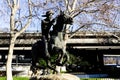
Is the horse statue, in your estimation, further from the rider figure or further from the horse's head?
the rider figure

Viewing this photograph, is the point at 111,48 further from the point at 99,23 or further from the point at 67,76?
the point at 67,76

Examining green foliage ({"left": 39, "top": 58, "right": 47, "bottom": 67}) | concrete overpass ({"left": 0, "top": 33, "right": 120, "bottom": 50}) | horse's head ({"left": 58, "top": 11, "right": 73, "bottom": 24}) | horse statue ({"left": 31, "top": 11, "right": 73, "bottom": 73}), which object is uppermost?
horse's head ({"left": 58, "top": 11, "right": 73, "bottom": 24})

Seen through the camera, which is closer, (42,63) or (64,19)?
(64,19)

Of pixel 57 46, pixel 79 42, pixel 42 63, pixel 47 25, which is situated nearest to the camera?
pixel 57 46

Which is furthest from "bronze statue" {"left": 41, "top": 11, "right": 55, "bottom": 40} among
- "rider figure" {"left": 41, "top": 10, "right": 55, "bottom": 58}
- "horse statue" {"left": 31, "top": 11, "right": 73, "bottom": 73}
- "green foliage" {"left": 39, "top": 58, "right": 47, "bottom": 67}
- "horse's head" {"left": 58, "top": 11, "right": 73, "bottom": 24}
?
"green foliage" {"left": 39, "top": 58, "right": 47, "bottom": 67}

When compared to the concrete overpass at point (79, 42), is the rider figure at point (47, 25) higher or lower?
higher

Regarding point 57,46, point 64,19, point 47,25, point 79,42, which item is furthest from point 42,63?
point 79,42

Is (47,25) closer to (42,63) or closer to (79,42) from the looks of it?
(42,63)

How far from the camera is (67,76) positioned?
42.9ft

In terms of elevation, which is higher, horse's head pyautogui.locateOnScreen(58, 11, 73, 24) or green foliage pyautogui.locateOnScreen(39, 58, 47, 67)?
horse's head pyautogui.locateOnScreen(58, 11, 73, 24)

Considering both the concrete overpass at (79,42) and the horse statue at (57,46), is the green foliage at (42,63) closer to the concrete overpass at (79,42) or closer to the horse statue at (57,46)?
the horse statue at (57,46)

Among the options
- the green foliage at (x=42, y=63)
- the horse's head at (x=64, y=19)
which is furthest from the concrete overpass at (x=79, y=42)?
the horse's head at (x=64, y=19)

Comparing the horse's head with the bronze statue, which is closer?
the horse's head

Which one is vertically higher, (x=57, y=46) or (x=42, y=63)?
(x=57, y=46)
